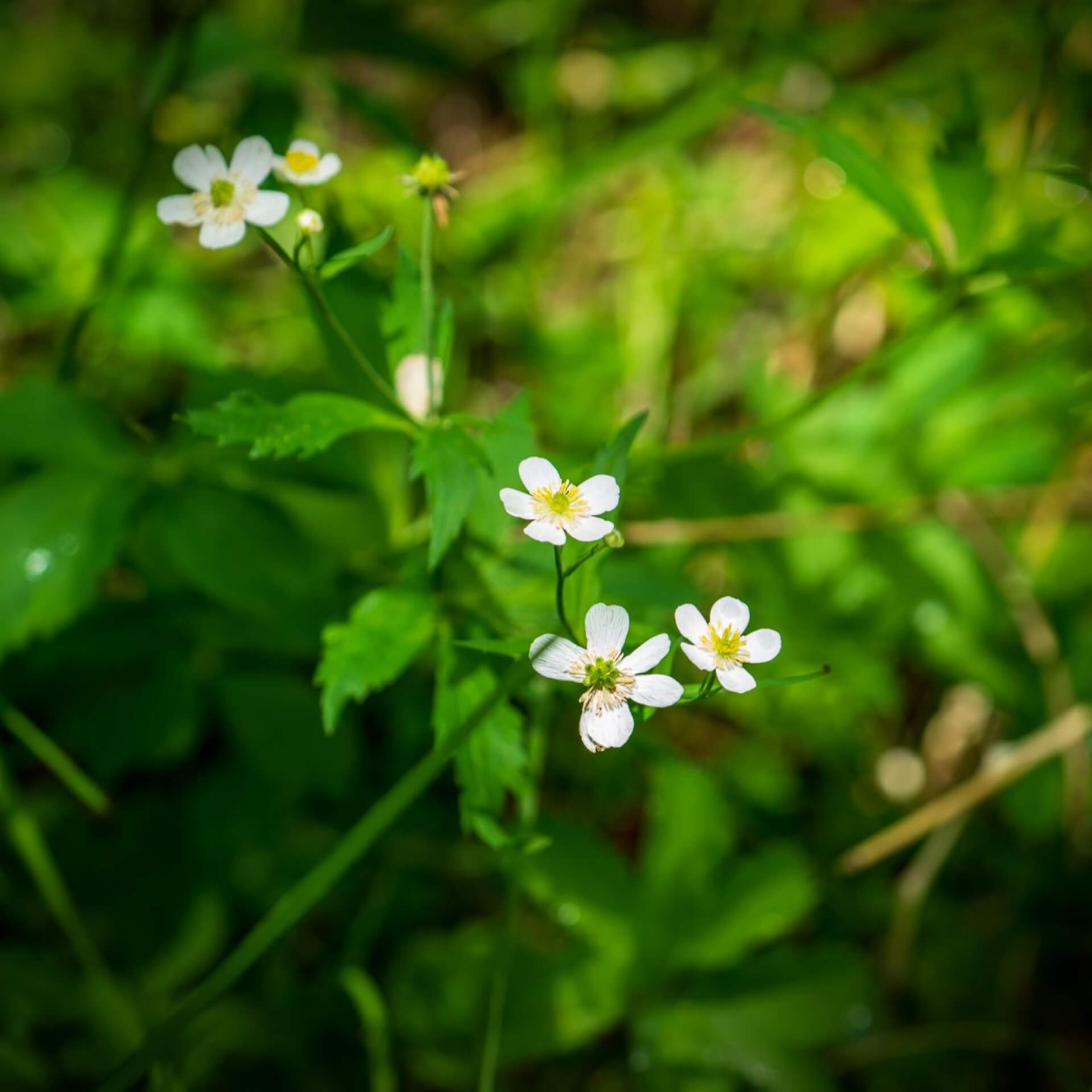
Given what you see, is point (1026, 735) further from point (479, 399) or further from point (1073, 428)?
point (479, 399)

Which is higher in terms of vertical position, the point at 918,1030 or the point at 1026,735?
the point at 1026,735

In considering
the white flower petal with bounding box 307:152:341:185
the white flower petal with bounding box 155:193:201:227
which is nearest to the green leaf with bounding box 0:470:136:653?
the white flower petal with bounding box 155:193:201:227

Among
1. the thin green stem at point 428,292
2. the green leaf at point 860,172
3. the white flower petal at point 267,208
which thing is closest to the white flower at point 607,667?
the thin green stem at point 428,292

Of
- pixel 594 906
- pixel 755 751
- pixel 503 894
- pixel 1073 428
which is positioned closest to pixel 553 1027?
pixel 594 906

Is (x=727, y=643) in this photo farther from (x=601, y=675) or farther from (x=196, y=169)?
(x=196, y=169)

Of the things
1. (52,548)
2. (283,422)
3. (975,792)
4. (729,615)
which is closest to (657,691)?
(729,615)

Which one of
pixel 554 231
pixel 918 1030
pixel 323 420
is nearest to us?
pixel 323 420

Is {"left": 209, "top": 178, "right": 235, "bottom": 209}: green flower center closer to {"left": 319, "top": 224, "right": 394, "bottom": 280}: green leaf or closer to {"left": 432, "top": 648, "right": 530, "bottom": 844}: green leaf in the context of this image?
{"left": 319, "top": 224, "right": 394, "bottom": 280}: green leaf
